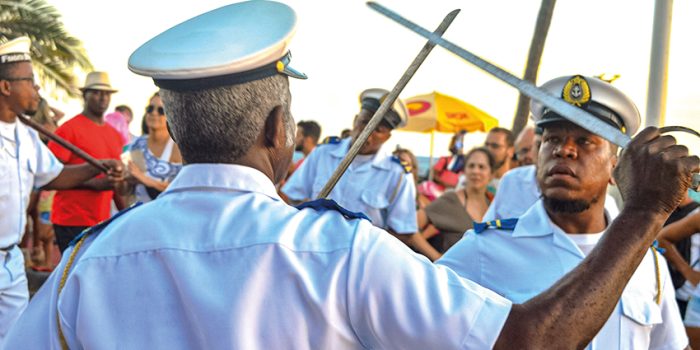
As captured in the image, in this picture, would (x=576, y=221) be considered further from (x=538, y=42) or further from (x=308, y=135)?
(x=538, y=42)

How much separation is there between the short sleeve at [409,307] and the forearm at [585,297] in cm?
5

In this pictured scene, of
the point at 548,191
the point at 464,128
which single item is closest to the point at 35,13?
the point at 464,128

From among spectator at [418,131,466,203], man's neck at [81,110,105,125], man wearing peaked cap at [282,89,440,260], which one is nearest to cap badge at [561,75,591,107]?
man wearing peaked cap at [282,89,440,260]

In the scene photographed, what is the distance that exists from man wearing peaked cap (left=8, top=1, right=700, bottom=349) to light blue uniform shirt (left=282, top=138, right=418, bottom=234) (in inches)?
200

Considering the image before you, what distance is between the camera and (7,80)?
495 cm

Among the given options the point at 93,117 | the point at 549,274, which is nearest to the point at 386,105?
the point at 549,274

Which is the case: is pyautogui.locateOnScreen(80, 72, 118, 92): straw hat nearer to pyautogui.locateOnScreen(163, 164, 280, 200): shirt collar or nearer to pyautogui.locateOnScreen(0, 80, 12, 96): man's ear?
pyautogui.locateOnScreen(0, 80, 12, 96): man's ear

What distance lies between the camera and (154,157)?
704 centimetres

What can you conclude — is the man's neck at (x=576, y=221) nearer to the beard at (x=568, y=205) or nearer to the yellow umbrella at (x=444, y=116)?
the beard at (x=568, y=205)

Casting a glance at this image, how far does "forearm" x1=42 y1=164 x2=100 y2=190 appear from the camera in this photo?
5766 millimetres

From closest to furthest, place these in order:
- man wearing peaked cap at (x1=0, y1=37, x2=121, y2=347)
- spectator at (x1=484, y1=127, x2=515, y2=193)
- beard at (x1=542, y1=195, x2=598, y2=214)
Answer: beard at (x1=542, y1=195, x2=598, y2=214), man wearing peaked cap at (x1=0, y1=37, x2=121, y2=347), spectator at (x1=484, y1=127, x2=515, y2=193)

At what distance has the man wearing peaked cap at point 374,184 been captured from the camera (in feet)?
22.7

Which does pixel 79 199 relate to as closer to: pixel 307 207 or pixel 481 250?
pixel 481 250

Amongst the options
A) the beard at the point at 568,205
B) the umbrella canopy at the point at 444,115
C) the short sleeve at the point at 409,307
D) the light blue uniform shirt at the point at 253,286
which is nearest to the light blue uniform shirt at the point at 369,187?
the beard at the point at 568,205
